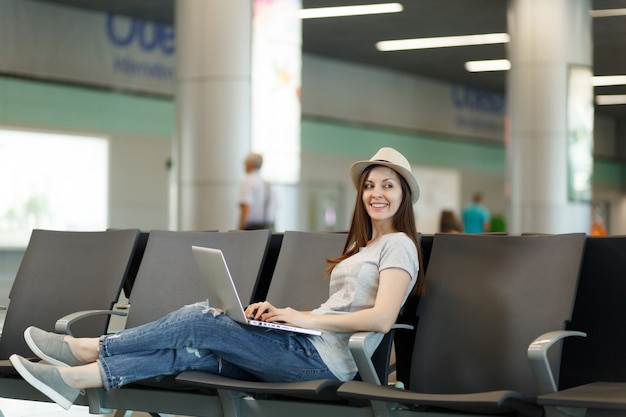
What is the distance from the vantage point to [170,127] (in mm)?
15602

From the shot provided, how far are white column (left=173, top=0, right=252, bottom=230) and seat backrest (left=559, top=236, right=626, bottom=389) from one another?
6.44 meters

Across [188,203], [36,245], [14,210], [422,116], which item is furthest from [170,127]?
[36,245]

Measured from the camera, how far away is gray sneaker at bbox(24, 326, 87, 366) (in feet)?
11.7

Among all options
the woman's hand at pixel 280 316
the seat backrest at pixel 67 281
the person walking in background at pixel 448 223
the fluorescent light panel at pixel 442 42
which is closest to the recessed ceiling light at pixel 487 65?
the fluorescent light panel at pixel 442 42

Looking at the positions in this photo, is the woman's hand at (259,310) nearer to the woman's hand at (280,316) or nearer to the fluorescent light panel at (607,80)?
the woman's hand at (280,316)

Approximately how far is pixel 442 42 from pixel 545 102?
5.50 m

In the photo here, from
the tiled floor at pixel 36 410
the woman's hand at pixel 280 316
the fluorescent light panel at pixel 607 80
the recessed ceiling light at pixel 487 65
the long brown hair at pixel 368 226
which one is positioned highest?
the recessed ceiling light at pixel 487 65

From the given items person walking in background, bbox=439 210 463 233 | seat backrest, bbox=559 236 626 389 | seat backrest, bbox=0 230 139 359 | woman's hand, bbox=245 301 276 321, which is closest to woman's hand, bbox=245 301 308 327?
woman's hand, bbox=245 301 276 321

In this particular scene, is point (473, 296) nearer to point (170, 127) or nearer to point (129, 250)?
point (129, 250)

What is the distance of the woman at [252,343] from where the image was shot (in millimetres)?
3369

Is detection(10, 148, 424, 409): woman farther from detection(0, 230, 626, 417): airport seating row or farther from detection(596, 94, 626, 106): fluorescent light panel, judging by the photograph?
detection(596, 94, 626, 106): fluorescent light panel

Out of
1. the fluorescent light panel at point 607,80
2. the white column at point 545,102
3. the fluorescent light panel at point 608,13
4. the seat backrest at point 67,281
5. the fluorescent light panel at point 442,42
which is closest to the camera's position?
the seat backrest at point 67,281

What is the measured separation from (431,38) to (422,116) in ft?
14.2

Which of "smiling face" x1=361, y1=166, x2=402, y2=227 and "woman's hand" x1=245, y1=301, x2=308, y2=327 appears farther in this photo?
"smiling face" x1=361, y1=166, x2=402, y2=227
